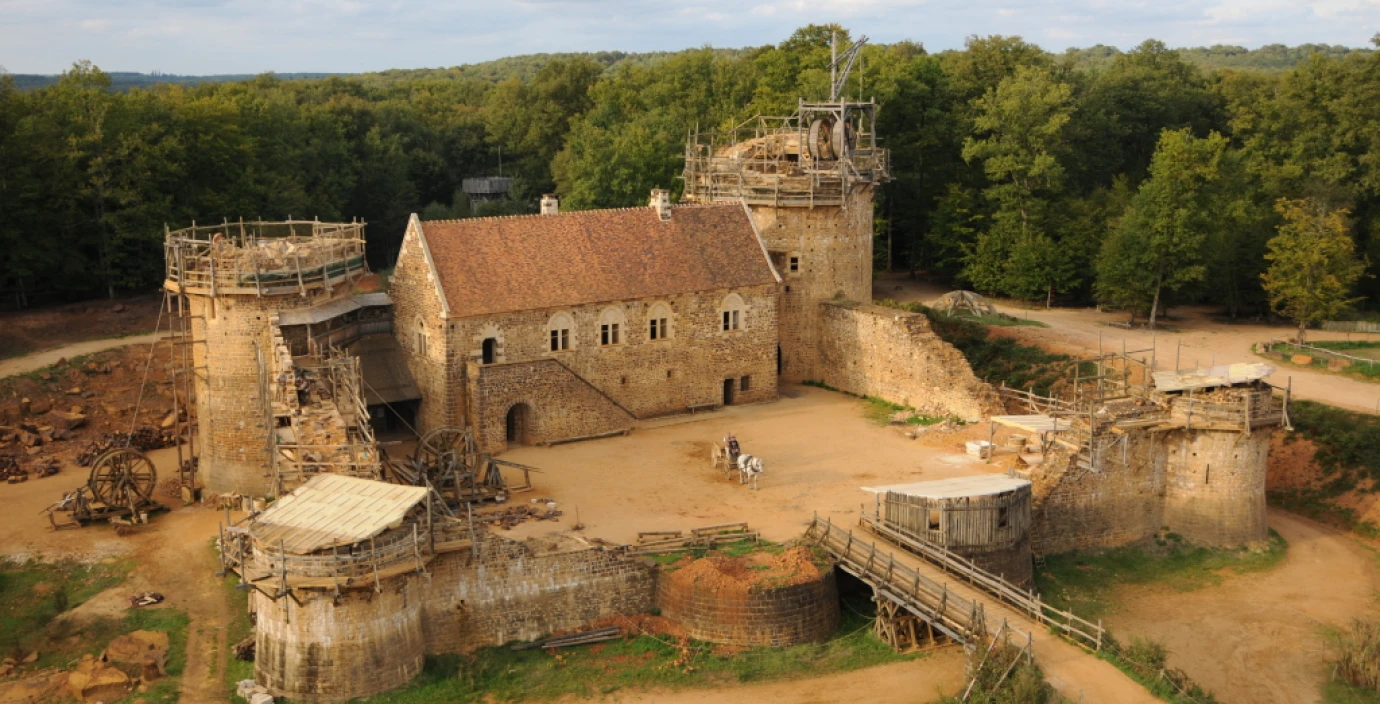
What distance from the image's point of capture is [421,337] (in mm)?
41562

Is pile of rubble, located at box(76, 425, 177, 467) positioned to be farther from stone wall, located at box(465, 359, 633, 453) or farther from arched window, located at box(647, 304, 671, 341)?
A: arched window, located at box(647, 304, 671, 341)

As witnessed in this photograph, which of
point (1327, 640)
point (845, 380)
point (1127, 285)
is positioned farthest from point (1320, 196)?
point (1327, 640)

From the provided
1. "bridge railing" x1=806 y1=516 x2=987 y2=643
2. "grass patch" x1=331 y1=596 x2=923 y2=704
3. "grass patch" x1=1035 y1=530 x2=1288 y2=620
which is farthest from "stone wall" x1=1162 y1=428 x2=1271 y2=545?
"grass patch" x1=331 y1=596 x2=923 y2=704

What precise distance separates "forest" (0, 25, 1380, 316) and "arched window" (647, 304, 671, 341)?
18.0 metres

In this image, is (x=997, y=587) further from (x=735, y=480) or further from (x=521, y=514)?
(x=521, y=514)

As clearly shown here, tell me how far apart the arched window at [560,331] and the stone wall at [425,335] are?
10.3 ft

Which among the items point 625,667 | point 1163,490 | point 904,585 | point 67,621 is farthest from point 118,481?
point 1163,490

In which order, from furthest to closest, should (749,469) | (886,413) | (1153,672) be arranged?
(886,413) < (749,469) < (1153,672)

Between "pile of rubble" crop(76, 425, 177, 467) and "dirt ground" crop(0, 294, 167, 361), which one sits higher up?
"dirt ground" crop(0, 294, 167, 361)

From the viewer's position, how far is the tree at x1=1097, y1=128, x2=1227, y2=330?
177 feet

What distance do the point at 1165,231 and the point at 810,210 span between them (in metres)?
14.9

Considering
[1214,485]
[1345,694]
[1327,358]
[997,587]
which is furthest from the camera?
[1327,358]

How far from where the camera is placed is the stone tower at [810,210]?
48406 millimetres

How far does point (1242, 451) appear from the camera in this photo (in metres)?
37.0
